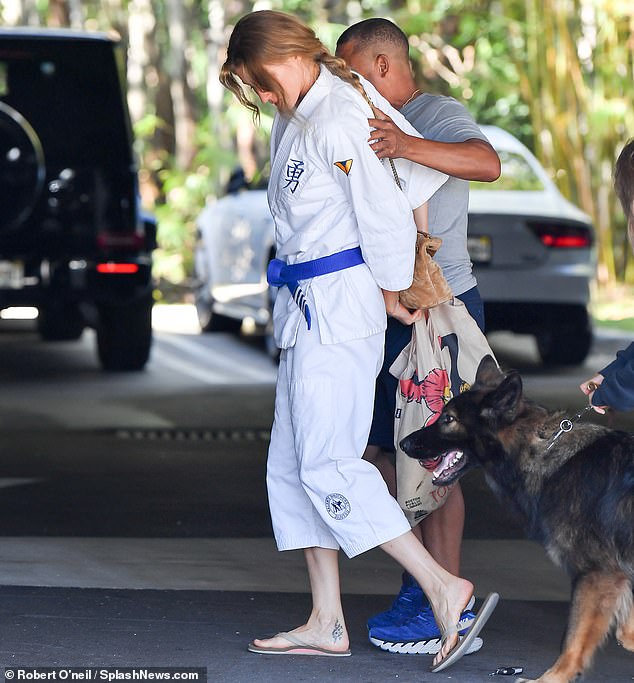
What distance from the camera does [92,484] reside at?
788cm

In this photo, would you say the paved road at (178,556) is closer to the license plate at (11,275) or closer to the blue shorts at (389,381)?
the blue shorts at (389,381)

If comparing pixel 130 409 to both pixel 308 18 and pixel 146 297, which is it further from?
pixel 308 18

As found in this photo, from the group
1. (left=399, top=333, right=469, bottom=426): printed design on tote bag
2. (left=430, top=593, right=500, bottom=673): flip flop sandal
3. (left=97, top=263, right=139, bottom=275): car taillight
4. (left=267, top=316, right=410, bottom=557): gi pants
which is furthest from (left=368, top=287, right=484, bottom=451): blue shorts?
(left=97, top=263, right=139, bottom=275): car taillight

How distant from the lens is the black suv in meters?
10.6

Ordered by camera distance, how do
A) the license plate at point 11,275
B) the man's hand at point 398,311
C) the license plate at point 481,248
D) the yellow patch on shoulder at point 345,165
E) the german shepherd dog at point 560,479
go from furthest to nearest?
the license plate at point 481,248 < the license plate at point 11,275 < the man's hand at point 398,311 < the yellow patch on shoulder at point 345,165 < the german shepherd dog at point 560,479

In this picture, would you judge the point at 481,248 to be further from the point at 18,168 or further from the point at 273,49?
the point at 273,49

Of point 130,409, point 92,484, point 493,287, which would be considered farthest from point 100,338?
point 92,484

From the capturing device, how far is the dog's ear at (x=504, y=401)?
4.63 metres

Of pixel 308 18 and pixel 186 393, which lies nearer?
pixel 186 393

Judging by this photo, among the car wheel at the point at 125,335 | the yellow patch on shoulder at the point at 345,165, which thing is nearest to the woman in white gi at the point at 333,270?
the yellow patch on shoulder at the point at 345,165

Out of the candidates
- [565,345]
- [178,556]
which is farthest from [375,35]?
[565,345]

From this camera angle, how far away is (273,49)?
4.63 metres

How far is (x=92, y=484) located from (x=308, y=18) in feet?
53.5

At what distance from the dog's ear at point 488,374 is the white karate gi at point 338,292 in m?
0.31
